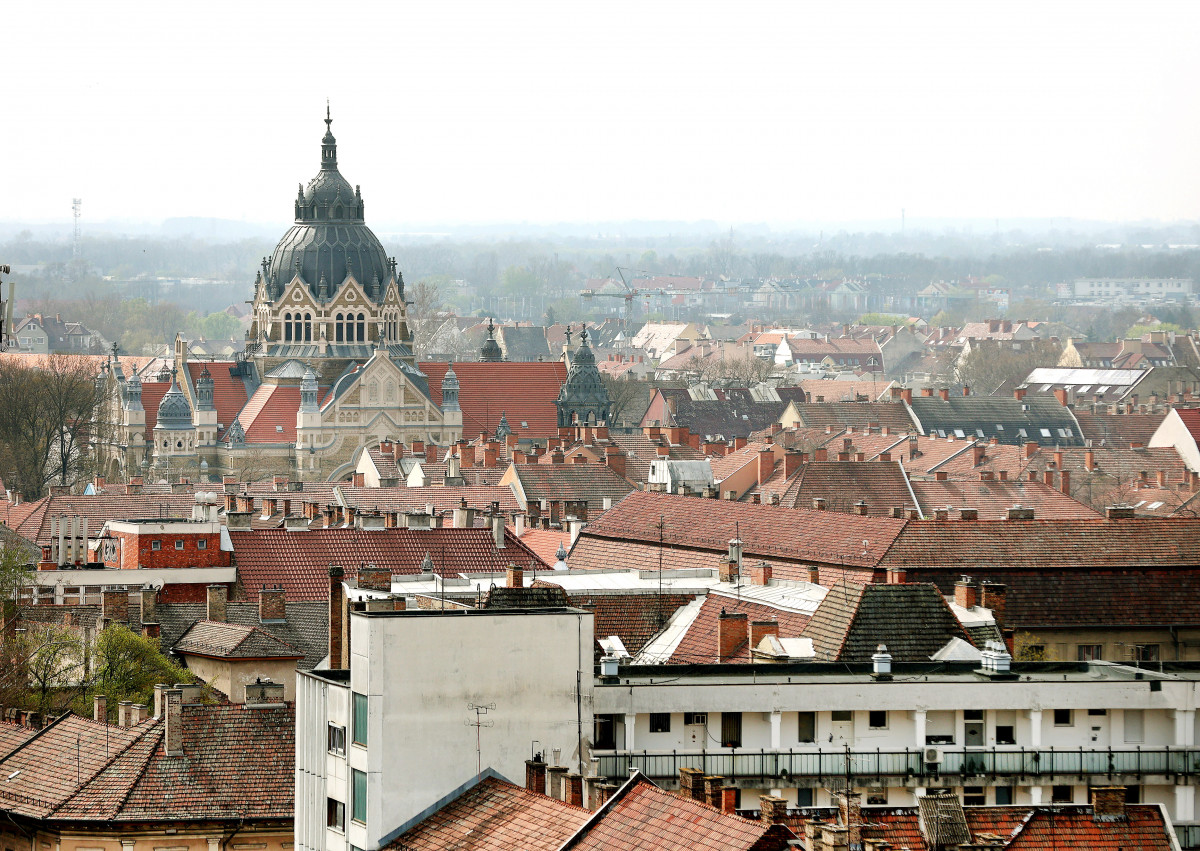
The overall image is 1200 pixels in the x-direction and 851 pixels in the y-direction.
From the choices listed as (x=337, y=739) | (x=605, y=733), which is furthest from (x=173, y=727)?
(x=605, y=733)

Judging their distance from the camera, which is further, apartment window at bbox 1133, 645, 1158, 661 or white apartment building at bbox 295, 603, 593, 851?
apartment window at bbox 1133, 645, 1158, 661

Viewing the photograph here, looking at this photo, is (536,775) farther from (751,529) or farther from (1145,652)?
(751,529)

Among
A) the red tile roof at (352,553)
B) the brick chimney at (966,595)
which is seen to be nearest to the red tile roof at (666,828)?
the brick chimney at (966,595)

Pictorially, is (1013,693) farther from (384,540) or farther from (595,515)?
(595,515)

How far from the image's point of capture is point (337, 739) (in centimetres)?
3322

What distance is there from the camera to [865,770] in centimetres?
3475

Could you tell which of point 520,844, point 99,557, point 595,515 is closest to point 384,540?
point 99,557

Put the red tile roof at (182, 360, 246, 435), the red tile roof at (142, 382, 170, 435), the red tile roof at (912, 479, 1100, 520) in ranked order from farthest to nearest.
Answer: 1. the red tile roof at (182, 360, 246, 435)
2. the red tile roof at (142, 382, 170, 435)
3. the red tile roof at (912, 479, 1100, 520)

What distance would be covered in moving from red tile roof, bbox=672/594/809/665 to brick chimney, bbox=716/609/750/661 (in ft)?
0.20

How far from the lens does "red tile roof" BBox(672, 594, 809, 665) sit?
140 feet

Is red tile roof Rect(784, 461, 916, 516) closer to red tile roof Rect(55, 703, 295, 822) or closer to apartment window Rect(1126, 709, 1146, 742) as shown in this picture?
red tile roof Rect(55, 703, 295, 822)

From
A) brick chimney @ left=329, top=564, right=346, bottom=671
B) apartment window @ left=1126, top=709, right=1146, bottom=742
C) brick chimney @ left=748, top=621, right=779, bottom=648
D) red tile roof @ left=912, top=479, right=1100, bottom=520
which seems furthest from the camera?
red tile roof @ left=912, top=479, right=1100, bottom=520

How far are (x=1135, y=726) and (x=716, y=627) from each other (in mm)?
9895

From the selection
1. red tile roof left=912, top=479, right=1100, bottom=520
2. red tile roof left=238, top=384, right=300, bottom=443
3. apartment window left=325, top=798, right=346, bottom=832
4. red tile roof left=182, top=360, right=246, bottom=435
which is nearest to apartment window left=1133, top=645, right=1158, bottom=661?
apartment window left=325, top=798, right=346, bottom=832
